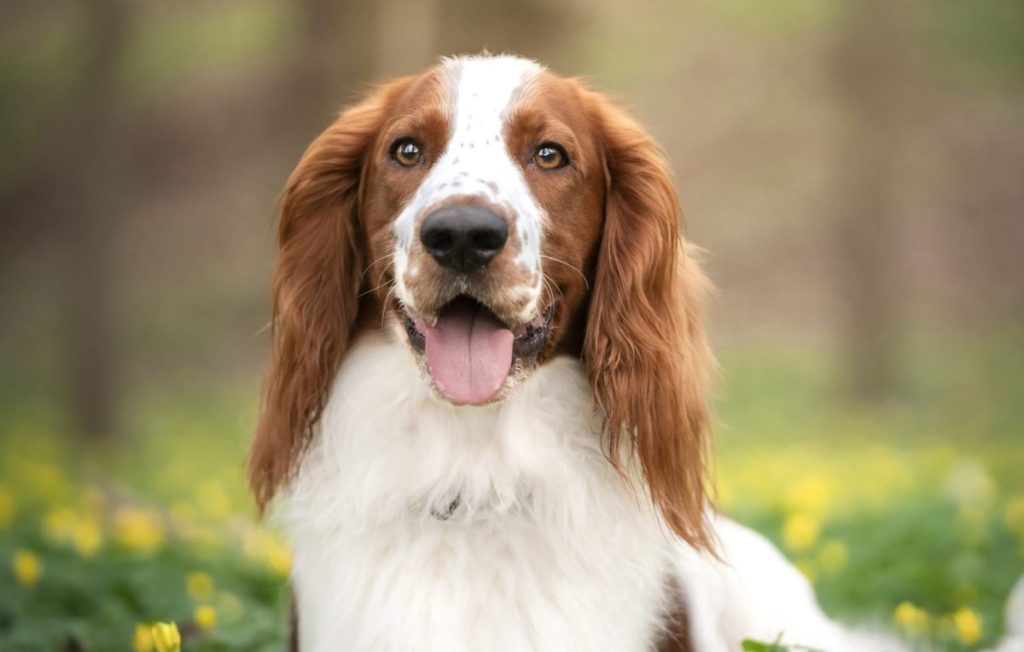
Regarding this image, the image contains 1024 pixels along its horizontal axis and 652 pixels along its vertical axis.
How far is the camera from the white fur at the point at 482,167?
3.15m

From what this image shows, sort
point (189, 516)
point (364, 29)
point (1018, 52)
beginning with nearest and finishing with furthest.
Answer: point (189, 516), point (364, 29), point (1018, 52)

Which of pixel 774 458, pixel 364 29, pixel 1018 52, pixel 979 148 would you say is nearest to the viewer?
pixel 774 458

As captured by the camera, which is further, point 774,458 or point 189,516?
point 774,458

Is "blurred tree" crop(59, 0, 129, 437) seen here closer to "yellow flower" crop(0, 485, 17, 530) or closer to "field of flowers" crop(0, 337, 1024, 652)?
"field of flowers" crop(0, 337, 1024, 652)

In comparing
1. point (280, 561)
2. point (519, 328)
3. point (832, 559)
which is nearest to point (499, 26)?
point (832, 559)

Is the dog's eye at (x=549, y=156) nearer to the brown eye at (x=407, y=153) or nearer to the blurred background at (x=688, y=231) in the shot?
the brown eye at (x=407, y=153)

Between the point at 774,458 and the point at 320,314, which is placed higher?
the point at 320,314

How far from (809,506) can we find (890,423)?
28.3 ft

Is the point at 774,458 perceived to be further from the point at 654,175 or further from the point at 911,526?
the point at 654,175

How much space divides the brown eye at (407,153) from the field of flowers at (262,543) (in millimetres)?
1340

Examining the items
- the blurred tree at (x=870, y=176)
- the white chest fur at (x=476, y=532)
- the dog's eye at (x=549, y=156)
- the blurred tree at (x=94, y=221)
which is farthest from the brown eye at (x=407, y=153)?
the blurred tree at (x=870, y=176)

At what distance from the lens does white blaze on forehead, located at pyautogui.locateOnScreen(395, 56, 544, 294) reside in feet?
10.3

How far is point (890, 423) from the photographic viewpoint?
14.2 m

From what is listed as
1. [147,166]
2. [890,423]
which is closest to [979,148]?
[890,423]
